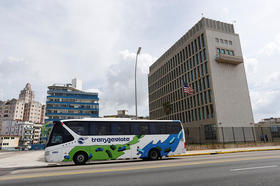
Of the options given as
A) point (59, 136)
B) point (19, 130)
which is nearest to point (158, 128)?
point (59, 136)

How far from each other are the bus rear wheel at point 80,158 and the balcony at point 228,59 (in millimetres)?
47033

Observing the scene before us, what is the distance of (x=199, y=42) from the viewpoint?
55969 millimetres

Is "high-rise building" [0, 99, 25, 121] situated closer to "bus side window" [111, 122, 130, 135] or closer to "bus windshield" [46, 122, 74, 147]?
"bus windshield" [46, 122, 74, 147]

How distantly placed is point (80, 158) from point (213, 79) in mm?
44896

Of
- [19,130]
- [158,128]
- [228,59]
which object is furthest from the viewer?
[19,130]

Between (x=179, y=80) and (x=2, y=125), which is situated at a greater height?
(x=179, y=80)

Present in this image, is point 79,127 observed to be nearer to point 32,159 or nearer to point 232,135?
point 32,159

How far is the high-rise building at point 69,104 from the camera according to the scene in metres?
82.3

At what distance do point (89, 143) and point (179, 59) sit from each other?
188 ft

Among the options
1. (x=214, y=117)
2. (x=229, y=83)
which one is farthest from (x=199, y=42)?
(x=214, y=117)

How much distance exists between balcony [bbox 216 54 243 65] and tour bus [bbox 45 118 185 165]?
40.5 m

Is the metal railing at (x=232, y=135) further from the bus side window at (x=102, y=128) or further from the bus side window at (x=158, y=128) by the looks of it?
the bus side window at (x=102, y=128)

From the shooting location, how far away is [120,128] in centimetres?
1516

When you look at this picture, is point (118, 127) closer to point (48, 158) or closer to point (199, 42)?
point (48, 158)
